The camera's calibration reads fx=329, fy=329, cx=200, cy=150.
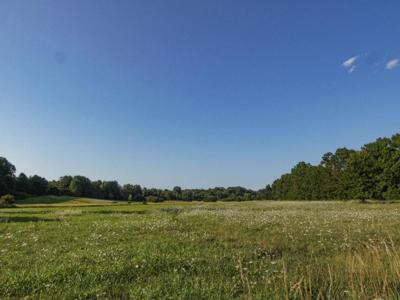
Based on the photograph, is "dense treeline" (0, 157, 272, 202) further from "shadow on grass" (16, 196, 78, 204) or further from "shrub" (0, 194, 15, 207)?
"shrub" (0, 194, 15, 207)

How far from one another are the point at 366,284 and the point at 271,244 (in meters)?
6.40

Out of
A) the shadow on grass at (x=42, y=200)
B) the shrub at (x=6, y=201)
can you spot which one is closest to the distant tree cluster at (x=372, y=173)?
the shrub at (x=6, y=201)

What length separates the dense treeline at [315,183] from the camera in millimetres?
68188

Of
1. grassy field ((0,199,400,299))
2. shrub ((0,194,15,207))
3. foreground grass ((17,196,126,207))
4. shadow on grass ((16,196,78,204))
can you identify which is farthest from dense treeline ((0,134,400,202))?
grassy field ((0,199,400,299))

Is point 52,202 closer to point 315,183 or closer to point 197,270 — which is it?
point 315,183

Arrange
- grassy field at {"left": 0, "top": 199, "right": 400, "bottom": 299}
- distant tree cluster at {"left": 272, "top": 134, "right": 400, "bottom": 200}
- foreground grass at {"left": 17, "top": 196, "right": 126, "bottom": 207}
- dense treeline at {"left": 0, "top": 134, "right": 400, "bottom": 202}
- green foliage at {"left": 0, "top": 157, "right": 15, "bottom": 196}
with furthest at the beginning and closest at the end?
green foliage at {"left": 0, "top": 157, "right": 15, "bottom": 196}, foreground grass at {"left": 17, "top": 196, "right": 126, "bottom": 207}, dense treeline at {"left": 0, "top": 134, "right": 400, "bottom": 202}, distant tree cluster at {"left": 272, "top": 134, "right": 400, "bottom": 200}, grassy field at {"left": 0, "top": 199, "right": 400, "bottom": 299}

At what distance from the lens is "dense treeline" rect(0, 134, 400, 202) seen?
68.2 meters

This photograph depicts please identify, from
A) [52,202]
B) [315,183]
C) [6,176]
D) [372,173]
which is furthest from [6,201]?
[315,183]

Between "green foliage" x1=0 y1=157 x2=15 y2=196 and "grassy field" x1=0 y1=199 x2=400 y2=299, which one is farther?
"green foliage" x1=0 y1=157 x2=15 y2=196

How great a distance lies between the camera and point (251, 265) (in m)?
9.02

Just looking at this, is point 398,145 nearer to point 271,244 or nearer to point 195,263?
point 271,244

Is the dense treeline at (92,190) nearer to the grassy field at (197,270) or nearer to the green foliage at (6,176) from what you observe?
the green foliage at (6,176)

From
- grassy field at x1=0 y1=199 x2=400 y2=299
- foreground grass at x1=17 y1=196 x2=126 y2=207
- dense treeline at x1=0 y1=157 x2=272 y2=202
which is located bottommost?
grassy field at x1=0 y1=199 x2=400 y2=299

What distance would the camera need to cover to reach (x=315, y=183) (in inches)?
3974
